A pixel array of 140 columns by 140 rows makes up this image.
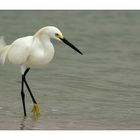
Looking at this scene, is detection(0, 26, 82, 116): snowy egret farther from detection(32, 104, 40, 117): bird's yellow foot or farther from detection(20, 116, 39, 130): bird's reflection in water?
detection(20, 116, 39, 130): bird's reflection in water

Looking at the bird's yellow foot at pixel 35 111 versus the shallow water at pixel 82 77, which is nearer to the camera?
the shallow water at pixel 82 77

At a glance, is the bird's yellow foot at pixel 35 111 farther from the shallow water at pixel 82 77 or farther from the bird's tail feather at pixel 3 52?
the bird's tail feather at pixel 3 52

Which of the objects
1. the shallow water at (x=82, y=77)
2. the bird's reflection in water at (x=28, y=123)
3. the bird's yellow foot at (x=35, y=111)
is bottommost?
the bird's reflection in water at (x=28, y=123)

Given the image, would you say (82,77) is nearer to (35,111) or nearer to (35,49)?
(35,49)

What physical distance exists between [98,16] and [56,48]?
5185mm

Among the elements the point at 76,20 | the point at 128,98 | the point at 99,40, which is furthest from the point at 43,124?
the point at 76,20

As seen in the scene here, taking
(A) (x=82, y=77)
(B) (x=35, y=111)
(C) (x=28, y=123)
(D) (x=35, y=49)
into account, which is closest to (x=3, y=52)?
(D) (x=35, y=49)

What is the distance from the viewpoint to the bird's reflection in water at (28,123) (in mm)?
10320

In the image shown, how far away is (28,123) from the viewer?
10.7 meters

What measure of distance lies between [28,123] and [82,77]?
3.75 metres

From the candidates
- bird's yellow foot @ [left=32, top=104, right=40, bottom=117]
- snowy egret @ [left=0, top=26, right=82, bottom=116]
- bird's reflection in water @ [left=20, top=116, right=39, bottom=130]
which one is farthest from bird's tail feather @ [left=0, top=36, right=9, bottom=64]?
bird's reflection in water @ [left=20, top=116, right=39, bottom=130]

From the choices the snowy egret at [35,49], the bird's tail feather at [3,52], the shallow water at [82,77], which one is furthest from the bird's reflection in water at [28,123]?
the bird's tail feather at [3,52]

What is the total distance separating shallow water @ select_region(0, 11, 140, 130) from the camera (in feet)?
36.0

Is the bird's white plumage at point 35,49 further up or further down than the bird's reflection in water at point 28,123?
further up
